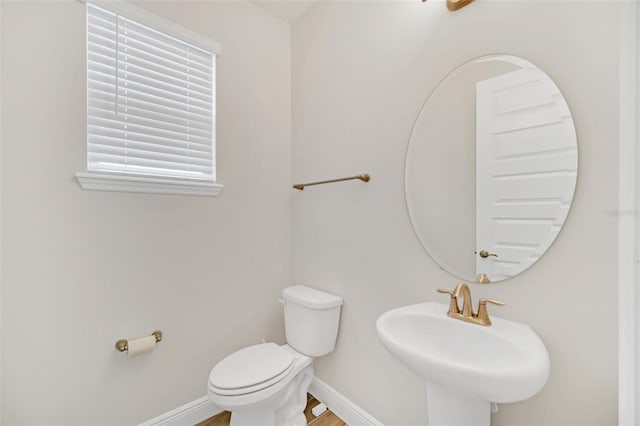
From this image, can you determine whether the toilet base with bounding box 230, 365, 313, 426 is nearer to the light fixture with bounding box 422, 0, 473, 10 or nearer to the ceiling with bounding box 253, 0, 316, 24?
the light fixture with bounding box 422, 0, 473, 10

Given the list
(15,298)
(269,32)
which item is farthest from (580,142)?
(15,298)

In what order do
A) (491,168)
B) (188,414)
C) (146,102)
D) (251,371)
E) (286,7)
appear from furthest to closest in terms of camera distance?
(286,7) < (188,414) < (146,102) < (251,371) < (491,168)

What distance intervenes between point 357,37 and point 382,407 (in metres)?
1.97

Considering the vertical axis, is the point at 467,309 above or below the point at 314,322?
above

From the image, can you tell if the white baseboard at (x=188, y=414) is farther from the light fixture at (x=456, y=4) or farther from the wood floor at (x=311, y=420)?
the light fixture at (x=456, y=4)

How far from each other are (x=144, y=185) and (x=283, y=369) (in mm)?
1146

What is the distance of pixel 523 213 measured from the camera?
98cm

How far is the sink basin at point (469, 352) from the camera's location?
27.8 inches

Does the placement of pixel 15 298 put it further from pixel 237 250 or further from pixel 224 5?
pixel 224 5

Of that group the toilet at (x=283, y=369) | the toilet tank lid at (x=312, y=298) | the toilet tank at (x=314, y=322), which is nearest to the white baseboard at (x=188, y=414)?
the toilet at (x=283, y=369)

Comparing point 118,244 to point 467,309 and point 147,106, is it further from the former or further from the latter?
point 467,309

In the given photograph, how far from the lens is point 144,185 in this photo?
1.41 meters

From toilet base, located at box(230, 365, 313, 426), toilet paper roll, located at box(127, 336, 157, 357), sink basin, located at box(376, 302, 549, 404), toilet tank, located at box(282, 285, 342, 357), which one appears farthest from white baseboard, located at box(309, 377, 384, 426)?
toilet paper roll, located at box(127, 336, 157, 357)

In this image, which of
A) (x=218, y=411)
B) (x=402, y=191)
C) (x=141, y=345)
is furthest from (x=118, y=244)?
(x=402, y=191)
